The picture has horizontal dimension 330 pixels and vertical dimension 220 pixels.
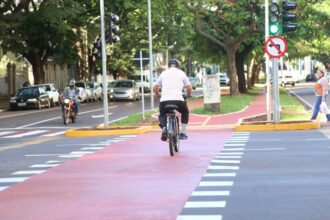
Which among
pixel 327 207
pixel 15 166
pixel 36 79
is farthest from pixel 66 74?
pixel 327 207

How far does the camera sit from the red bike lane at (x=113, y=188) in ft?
25.2

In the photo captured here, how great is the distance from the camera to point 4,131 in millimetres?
24500

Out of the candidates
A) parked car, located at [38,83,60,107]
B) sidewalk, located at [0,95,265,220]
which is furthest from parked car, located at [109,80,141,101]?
sidewalk, located at [0,95,265,220]

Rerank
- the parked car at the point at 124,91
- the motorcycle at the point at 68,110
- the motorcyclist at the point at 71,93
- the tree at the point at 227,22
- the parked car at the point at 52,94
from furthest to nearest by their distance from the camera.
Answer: the parked car at the point at 124,91, the parked car at the point at 52,94, the tree at the point at 227,22, the motorcyclist at the point at 71,93, the motorcycle at the point at 68,110

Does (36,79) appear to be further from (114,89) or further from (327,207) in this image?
(327,207)

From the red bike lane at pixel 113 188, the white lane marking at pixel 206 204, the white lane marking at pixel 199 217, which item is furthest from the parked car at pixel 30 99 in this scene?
the white lane marking at pixel 199 217

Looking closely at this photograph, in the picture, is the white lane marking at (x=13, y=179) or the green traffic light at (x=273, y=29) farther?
the green traffic light at (x=273, y=29)

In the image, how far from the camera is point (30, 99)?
1672 inches

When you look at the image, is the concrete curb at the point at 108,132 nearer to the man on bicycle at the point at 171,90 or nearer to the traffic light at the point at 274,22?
the traffic light at the point at 274,22

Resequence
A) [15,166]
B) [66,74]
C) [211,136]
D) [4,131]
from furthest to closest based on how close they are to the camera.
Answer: [66,74] → [4,131] → [211,136] → [15,166]

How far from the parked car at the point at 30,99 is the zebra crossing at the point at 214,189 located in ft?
98.5

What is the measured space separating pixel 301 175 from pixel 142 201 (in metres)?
2.71

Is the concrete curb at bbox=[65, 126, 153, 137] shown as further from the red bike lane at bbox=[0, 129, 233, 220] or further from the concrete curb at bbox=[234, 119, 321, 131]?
the red bike lane at bbox=[0, 129, 233, 220]

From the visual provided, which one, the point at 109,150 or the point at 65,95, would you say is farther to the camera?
the point at 65,95
